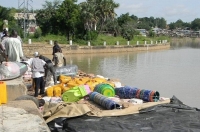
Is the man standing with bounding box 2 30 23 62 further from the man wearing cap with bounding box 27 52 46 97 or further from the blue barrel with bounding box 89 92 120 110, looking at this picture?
the blue barrel with bounding box 89 92 120 110

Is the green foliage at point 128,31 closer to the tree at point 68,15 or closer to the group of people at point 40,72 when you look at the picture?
the tree at point 68,15

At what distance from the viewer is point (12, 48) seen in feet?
27.5

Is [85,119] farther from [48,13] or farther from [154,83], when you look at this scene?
[48,13]

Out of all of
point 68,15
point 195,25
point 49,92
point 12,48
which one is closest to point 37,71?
point 49,92

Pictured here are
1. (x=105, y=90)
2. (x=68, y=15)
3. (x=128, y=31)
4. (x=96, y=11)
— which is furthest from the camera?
(x=128, y=31)

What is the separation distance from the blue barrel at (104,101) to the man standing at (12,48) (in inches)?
87.3

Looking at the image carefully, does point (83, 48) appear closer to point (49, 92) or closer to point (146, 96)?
point (49, 92)

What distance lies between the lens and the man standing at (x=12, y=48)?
8.29 meters

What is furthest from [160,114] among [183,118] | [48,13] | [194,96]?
[48,13]

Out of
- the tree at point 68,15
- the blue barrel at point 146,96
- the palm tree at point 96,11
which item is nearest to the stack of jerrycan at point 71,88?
the blue barrel at point 146,96

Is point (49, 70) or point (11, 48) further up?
point (11, 48)

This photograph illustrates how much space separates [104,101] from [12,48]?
9.46 feet

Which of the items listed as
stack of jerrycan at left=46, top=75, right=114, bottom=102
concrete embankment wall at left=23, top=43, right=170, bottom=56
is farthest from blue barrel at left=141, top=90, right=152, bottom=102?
concrete embankment wall at left=23, top=43, right=170, bottom=56

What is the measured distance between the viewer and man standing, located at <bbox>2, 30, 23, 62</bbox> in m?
8.29
